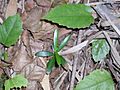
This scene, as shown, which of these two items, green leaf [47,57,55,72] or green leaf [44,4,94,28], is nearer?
green leaf [44,4,94,28]

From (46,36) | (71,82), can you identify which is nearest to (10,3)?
(46,36)

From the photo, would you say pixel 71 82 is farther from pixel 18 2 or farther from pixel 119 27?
pixel 18 2

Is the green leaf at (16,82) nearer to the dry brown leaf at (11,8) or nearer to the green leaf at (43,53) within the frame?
the green leaf at (43,53)

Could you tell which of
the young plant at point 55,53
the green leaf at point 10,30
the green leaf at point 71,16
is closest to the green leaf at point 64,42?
the young plant at point 55,53

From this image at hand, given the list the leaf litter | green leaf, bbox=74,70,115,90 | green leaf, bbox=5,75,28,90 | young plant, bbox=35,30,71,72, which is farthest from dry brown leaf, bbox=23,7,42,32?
green leaf, bbox=74,70,115,90

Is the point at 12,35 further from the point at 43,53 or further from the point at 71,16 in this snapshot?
the point at 71,16

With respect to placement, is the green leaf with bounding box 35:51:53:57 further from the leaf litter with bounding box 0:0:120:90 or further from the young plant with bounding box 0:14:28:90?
the young plant with bounding box 0:14:28:90

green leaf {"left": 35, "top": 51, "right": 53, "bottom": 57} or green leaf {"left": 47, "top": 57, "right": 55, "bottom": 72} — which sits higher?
green leaf {"left": 35, "top": 51, "right": 53, "bottom": 57}
